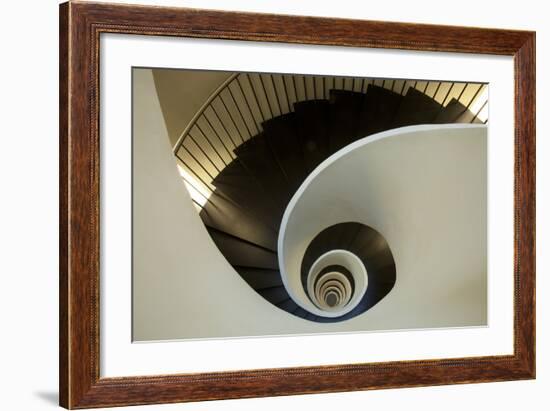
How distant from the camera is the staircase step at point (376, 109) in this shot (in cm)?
195

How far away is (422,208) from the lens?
2008 millimetres

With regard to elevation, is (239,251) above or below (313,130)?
below

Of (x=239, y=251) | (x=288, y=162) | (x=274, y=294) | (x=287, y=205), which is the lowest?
(x=274, y=294)

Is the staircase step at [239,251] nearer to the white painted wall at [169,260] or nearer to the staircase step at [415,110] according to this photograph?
the white painted wall at [169,260]

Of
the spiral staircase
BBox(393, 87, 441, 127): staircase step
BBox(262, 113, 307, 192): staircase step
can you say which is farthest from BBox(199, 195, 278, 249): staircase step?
BBox(393, 87, 441, 127): staircase step

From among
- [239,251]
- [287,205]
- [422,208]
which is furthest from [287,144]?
[422,208]

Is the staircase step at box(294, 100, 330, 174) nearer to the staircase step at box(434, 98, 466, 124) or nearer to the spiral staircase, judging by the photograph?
the spiral staircase

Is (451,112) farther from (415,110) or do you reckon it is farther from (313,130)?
(313,130)

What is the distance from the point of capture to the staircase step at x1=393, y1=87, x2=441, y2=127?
1.97 m

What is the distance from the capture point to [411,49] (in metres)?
1.97

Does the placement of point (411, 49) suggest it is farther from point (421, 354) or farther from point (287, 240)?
point (421, 354)

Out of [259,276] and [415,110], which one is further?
[415,110]

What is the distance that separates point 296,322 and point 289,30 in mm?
684

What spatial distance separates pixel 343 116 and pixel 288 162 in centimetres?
17
